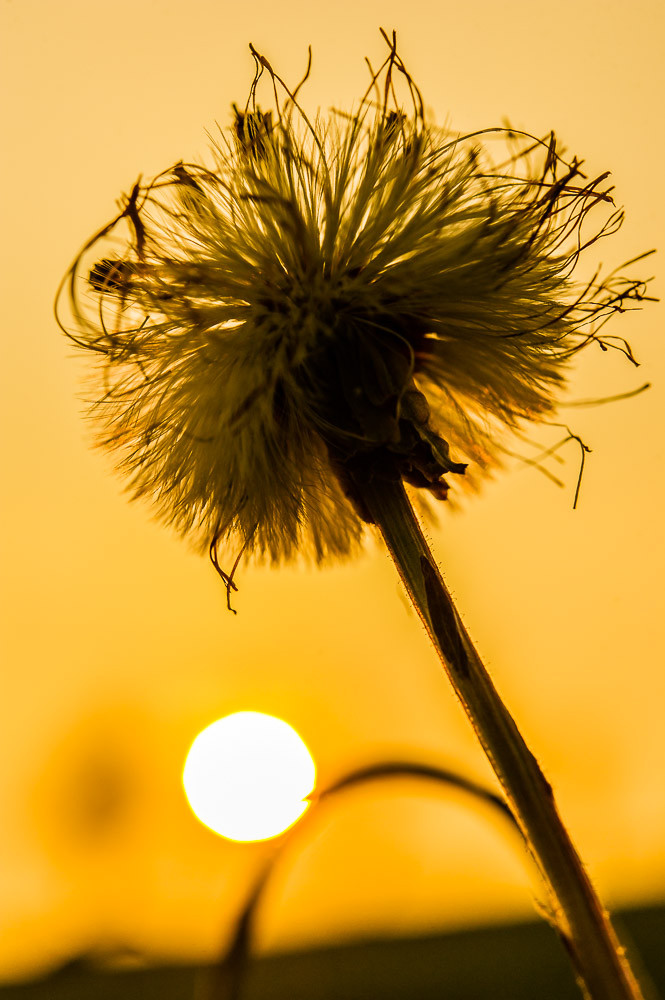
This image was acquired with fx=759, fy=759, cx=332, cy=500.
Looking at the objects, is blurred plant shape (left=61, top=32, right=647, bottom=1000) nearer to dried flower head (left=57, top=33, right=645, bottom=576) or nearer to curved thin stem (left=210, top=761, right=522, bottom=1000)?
dried flower head (left=57, top=33, right=645, bottom=576)

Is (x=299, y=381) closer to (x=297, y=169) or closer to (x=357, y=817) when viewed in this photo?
(x=297, y=169)

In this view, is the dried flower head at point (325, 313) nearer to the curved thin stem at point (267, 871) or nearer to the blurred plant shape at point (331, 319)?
the blurred plant shape at point (331, 319)

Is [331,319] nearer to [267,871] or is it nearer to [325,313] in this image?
[325,313]

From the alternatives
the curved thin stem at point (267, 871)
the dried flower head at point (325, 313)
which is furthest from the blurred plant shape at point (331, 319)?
the curved thin stem at point (267, 871)

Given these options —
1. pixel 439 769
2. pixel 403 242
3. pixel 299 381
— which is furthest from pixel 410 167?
pixel 439 769

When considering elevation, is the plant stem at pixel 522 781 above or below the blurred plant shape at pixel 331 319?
below

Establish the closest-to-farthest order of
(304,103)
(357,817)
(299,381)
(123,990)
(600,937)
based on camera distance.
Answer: (600,937), (299,381), (304,103), (357,817), (123,990)
